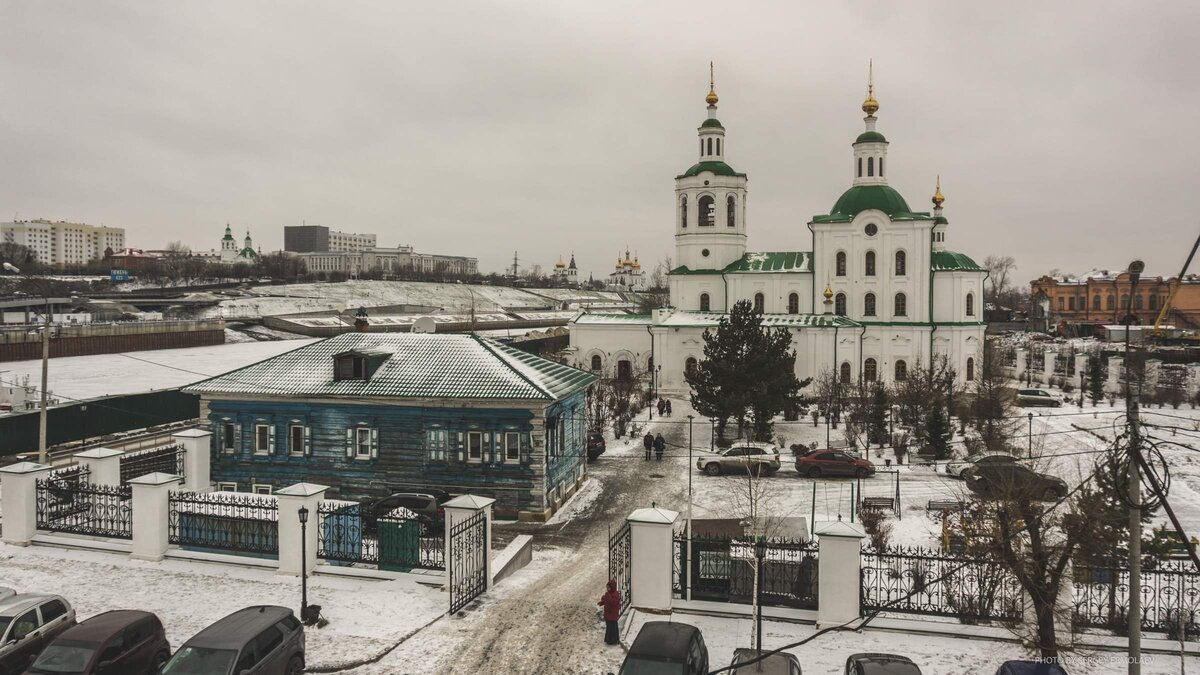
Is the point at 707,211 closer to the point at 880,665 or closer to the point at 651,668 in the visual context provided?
the point at 880,665

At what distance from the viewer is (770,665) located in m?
9.43

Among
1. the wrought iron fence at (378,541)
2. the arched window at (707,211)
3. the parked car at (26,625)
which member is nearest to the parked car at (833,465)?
the wrought iron fence at (378,541)

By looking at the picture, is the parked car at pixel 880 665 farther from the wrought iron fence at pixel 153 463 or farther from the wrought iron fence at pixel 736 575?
the wrought iron fence at pixel 153 463

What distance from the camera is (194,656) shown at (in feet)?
29.6

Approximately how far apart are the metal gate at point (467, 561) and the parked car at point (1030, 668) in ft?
25.5

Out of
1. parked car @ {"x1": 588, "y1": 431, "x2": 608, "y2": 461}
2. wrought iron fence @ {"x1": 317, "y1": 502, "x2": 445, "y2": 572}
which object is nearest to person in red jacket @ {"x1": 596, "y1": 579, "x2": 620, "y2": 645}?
wrought iron fence @ {"x1": 317, "y1": 502, "x2": 445, "y2": 572}

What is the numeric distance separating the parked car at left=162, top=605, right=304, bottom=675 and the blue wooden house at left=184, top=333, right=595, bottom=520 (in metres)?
8.50

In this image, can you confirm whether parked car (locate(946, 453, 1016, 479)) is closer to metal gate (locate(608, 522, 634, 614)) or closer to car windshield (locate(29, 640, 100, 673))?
metal gate (locate(608, 522, 634, 614))

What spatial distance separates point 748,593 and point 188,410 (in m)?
27.1

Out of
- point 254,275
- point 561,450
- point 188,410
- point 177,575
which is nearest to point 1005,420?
point 561,450

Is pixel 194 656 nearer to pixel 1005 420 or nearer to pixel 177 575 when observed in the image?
pixel 177 575

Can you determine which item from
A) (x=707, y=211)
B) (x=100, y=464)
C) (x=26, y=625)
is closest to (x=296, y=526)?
(x=26, y=625)

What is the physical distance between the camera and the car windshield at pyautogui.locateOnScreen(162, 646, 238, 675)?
8867 mm

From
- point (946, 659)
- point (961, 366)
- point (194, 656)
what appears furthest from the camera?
point (961, 366)
